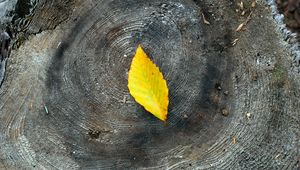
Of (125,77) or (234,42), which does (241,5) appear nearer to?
(234,42)

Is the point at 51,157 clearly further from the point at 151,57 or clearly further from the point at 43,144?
the point at 151,57

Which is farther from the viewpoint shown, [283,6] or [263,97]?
[283,6]

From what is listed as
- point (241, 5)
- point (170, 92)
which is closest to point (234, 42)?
point (241, 5)

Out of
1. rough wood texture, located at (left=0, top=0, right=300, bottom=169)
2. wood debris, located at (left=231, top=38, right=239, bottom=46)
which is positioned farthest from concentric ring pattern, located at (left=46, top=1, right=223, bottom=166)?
wood debris, located at (left=231, top=38, right=239, bottom=46)

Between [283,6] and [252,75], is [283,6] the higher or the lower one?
the higher one

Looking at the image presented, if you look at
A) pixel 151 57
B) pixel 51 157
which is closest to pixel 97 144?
pixel 51 157

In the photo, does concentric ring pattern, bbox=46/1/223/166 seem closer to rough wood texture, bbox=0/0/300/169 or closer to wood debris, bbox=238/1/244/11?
rough wood texture, bbox=0/0/300/169

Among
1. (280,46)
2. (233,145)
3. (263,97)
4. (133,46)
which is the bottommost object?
(233,145)
